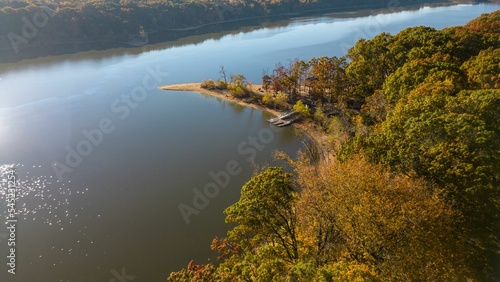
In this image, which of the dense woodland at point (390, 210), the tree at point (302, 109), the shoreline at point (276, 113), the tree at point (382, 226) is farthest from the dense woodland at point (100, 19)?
the tree at point (382, 226)

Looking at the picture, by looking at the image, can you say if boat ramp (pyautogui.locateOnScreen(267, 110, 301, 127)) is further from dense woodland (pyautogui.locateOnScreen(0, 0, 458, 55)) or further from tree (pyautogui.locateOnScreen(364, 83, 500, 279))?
dense woodland (pyautogui.locateOnScreen(0, 0, 458, 55))

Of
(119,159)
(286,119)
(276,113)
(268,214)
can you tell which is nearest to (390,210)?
(268,214)

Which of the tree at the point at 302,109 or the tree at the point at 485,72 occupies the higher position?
the tree at the point at 485,72

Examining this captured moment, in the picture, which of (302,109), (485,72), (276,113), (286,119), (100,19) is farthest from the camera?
(100,19)

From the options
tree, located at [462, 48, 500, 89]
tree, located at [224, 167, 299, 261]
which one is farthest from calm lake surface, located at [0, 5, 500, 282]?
tree, located at [462, 48, 500, 89]

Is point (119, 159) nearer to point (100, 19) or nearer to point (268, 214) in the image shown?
point (268, 214)

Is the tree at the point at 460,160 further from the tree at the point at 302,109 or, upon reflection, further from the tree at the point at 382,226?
the tree at the point at 302,109

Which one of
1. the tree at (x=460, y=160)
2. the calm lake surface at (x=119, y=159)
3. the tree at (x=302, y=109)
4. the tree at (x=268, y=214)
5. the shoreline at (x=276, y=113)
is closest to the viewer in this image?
the tree at (x=268, y=214)
